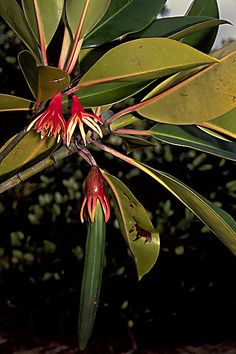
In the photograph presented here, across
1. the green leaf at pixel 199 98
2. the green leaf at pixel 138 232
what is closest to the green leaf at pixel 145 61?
the green leaf at pixel 199 98

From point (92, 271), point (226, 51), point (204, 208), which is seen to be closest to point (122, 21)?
point (226, 51)

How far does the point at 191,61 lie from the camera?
834 millimetres

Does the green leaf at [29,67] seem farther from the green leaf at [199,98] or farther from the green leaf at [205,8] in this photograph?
the green leaf at [205,8]

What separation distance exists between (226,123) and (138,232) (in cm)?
27

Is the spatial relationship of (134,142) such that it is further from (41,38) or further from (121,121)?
(41,38)

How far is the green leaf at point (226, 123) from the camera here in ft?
3.46

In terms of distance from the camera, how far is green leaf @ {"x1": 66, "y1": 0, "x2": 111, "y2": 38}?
0.98 metres

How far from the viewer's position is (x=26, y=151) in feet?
3.83

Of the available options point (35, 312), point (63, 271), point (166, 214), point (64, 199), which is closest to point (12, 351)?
point (35, 312)

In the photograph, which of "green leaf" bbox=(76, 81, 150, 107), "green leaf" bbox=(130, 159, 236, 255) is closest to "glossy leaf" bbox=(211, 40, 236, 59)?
"green leaf" bbox=(76, 81, 150, 107)

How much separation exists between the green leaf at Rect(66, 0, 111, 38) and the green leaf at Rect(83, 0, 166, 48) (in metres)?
0.07

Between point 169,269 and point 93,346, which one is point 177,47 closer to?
point 169,269

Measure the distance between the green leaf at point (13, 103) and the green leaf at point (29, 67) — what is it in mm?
86

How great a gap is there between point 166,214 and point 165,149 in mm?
279
